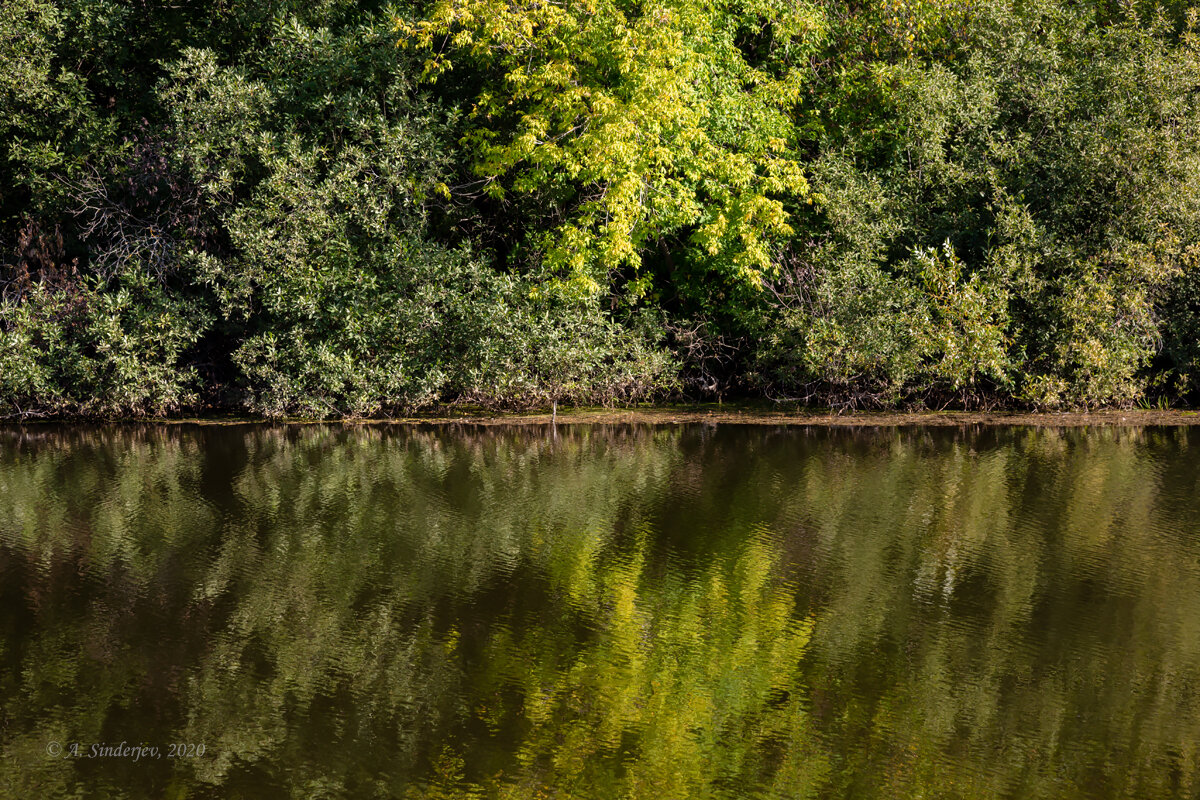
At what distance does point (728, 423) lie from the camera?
23.6 meters

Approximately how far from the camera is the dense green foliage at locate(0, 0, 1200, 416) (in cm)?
2323

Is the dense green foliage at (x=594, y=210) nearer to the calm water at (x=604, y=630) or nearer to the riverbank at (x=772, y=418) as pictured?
the riverbank at (x=772, y=418)

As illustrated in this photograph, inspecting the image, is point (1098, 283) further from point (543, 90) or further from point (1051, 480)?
point (543, 90)

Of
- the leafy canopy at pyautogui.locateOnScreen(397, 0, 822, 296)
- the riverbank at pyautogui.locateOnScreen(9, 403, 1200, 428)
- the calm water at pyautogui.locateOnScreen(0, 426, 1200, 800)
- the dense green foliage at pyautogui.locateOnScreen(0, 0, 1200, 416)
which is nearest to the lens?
the calm water at pyautogui.locateOnScreen(0, 426, 1200, 800)

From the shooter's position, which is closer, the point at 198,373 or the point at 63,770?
the point at 63,770

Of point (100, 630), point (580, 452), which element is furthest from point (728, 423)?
point (100, 630)

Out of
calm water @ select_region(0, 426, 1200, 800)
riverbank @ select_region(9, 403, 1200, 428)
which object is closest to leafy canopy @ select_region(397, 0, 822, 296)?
riverbank @ select_region(9, 403, 1200, 428)

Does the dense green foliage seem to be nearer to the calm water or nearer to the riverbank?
the riverbank

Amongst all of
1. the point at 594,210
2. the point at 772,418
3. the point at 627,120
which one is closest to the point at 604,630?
the point at 627,120

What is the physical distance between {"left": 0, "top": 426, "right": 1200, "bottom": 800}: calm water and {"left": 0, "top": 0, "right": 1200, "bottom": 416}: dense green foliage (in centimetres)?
543

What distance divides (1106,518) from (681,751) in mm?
8697

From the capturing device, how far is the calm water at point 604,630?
787 cm

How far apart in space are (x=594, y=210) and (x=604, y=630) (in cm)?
1406

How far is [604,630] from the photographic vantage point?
10594 mm
